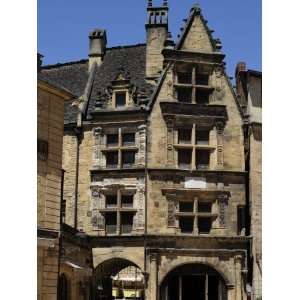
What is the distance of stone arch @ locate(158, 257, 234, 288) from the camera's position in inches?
480

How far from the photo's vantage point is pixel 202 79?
13.2 metres

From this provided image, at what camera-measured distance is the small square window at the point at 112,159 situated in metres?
12.9

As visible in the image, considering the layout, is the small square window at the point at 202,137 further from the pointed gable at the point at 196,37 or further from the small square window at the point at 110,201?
the small square window at the point at 110,201

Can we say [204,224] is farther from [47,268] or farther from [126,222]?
[47,268]

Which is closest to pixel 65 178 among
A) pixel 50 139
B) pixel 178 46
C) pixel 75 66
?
pixel 75 66

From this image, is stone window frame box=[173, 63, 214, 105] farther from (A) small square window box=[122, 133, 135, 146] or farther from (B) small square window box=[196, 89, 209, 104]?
(A) small square window box=[122, 133, 135, 146]

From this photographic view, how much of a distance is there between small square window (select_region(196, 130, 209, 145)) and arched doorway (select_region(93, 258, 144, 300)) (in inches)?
100

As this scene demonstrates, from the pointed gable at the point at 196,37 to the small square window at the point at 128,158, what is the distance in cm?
219

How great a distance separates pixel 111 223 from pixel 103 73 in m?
3.20

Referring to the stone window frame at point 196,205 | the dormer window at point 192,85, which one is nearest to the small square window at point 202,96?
the dormer window at point 192,85

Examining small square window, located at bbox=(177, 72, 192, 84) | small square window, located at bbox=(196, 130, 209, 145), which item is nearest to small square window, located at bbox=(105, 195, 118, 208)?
small square window, located at bbox=(196, 130, 209, 145)

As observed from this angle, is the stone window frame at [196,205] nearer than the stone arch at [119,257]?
No
